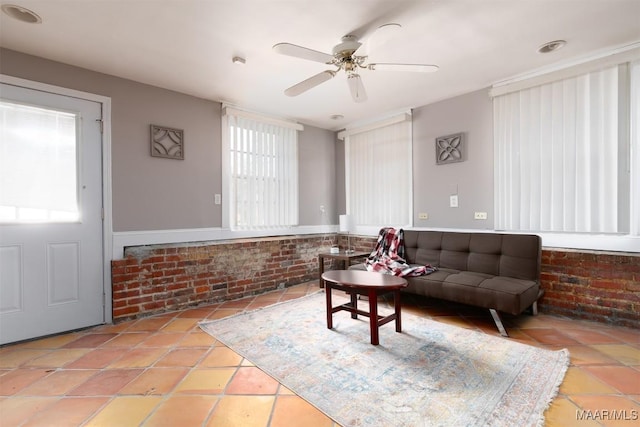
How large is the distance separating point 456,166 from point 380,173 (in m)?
1.16

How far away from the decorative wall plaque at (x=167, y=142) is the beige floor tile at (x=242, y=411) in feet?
8.94

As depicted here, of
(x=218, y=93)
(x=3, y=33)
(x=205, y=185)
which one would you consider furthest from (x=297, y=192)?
(x=3, y=33)

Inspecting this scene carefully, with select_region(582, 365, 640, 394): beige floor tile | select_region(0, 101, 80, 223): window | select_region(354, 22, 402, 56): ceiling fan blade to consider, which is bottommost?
select_region(582, 365, 640, 394): beige floor tile

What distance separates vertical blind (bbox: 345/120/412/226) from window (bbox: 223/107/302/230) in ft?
3.31

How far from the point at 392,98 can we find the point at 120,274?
378 centimetres

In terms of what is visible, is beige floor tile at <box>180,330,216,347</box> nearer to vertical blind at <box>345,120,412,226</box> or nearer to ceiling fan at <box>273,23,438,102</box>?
ceiling fan at <box>273,23,438,102</box>

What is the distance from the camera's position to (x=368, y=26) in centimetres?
228

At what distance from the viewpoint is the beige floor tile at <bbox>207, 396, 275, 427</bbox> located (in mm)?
1554

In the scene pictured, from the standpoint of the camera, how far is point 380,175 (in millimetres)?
4598

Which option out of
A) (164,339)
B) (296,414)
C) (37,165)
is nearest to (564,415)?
(296,414)

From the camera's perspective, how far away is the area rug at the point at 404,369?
1592 millimetres

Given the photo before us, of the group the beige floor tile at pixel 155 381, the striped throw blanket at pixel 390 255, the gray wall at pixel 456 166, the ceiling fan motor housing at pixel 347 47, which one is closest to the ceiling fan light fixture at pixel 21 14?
the ceiling fan motor housing at pixel 347 47

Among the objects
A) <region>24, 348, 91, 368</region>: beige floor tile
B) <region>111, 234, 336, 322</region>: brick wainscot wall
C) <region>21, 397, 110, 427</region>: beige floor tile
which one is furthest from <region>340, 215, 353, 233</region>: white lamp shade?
<region>21, 397, 110, 427</region>: beige floor tile

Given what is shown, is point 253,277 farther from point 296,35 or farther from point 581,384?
point 581,384
